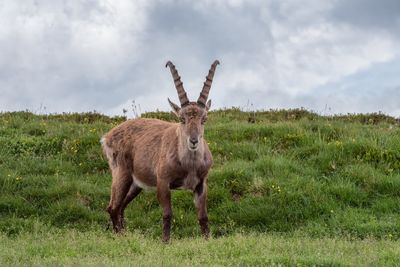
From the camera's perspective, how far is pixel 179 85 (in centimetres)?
1366

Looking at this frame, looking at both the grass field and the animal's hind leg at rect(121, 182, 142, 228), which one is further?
the animal's hind leg at rect(121, 182, 142, 228)

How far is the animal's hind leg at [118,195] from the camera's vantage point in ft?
48.2

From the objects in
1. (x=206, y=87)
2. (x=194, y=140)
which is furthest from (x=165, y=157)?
(x=206, y=87)

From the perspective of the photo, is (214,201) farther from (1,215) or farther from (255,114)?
(255,114)

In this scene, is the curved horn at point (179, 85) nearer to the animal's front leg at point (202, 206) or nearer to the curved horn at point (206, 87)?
the curved horn at point (206, 87)

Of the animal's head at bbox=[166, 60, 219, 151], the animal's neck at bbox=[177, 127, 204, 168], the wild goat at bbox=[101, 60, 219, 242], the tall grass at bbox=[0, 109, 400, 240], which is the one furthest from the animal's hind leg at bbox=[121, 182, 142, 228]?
the animal's head at bbox=[166, 60, 219, 151]

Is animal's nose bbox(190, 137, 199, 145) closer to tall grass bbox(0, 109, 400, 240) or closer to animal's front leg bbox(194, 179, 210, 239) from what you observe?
animal's front leg bbox(194, 179, 210, 239)

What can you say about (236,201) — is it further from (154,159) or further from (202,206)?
(154,159)

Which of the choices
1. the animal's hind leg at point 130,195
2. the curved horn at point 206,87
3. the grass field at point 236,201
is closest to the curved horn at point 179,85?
the curved horn at point 206,87

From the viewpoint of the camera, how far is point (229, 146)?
18547mm

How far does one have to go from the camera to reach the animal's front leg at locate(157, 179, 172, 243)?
13.0 meters

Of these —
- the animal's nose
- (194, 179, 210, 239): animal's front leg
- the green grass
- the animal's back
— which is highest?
the animal's back

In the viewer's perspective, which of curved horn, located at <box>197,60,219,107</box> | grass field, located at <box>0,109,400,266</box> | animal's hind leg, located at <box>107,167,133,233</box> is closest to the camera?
grass field, located at <box>0,109,400,266</box>

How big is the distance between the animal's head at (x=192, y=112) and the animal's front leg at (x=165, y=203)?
0.98 meters
